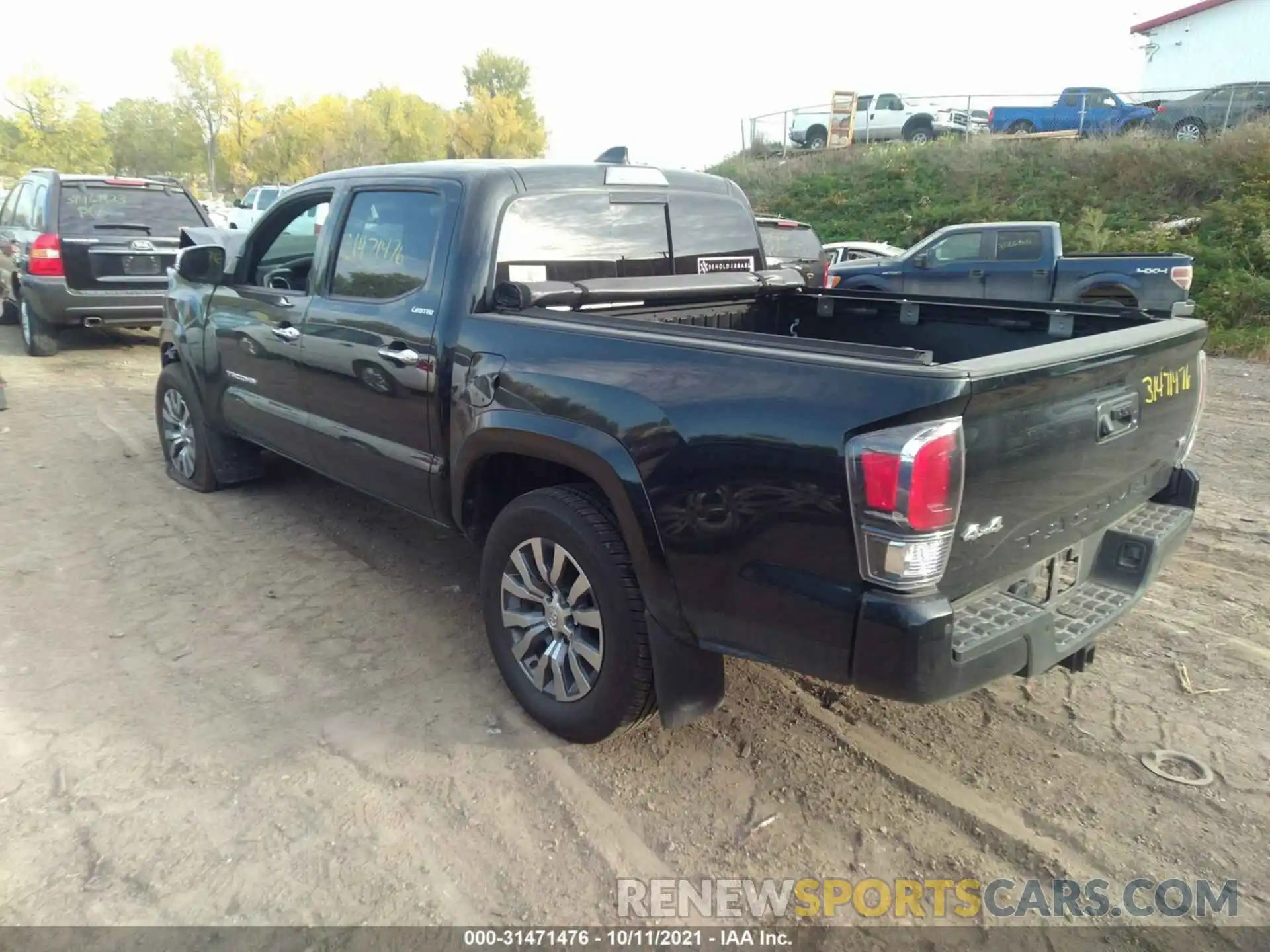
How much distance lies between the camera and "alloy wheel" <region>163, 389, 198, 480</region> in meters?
5.77

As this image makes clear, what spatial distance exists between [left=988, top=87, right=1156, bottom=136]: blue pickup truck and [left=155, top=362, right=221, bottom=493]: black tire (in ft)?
74.6

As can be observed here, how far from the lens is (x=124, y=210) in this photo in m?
10.0

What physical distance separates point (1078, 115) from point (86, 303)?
80.5ft

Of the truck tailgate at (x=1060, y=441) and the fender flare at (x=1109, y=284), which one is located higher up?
the truck tailgate at (x=1060, y=441)

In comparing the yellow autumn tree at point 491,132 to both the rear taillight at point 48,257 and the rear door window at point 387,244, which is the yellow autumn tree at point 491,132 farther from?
the rear door window at point 387,244

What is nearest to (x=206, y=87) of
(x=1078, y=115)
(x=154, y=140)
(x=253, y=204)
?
(x=154, y=140)

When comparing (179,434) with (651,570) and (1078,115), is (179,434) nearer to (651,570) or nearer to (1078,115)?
(651,570)

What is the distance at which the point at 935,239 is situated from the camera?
13.4 metres

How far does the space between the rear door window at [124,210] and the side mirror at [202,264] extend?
225 inches

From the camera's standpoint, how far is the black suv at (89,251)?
9.45 m

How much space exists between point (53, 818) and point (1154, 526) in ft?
12.1

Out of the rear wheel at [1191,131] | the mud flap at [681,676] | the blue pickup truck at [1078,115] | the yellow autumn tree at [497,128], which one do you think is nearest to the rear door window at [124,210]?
the mud flap at [681,676]

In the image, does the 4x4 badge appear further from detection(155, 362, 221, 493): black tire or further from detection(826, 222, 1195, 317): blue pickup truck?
detection(826, 222, 1195, 317): blue pickup truck

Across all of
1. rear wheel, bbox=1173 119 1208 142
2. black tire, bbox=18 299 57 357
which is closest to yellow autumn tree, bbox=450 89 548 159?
rear wheel, bbox=1173 119 1208 142
